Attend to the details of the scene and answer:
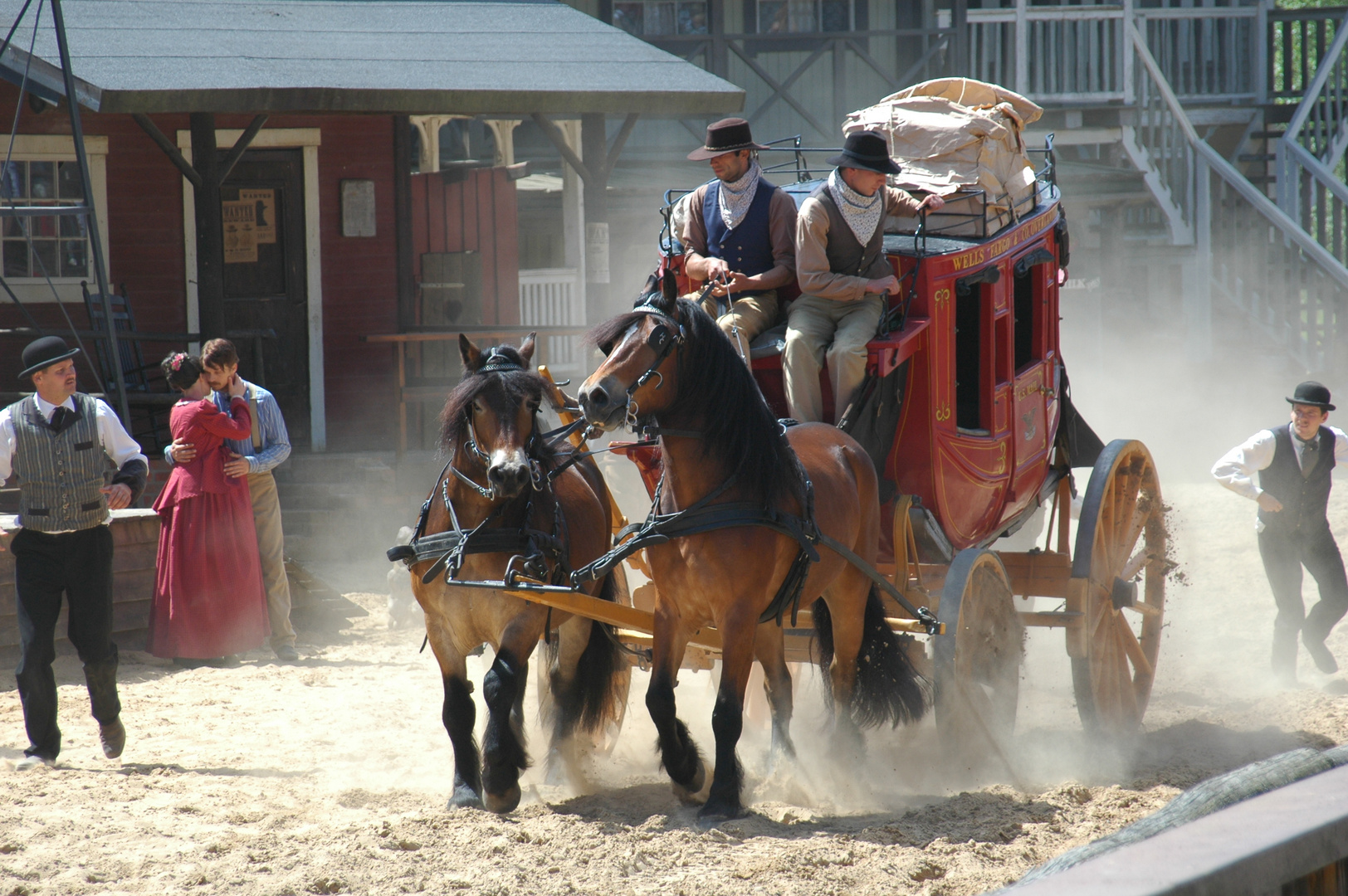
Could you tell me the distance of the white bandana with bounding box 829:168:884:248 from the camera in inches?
221

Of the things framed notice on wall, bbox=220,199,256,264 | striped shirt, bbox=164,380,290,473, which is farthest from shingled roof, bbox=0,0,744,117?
striped shirt, bbox=164,380,290,473

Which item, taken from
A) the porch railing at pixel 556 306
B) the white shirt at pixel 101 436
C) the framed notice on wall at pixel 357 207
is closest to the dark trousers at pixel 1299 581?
the white shirt at pixel 101 436

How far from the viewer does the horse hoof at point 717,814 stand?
469 centimetres

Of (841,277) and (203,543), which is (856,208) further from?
(203,543)

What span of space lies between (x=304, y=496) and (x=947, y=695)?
7276 mm

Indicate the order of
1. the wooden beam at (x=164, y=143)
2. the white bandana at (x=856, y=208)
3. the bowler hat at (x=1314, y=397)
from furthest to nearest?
the wooden beam at (x=164, y=143) → the bowler hat at (x=1314, y=397) → the white bandana at (x=856, y=208)

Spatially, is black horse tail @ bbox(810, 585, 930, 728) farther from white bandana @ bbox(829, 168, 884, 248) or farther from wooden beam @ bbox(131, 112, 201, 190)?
wooden beam @ bbox(131, 112, 201, 190)

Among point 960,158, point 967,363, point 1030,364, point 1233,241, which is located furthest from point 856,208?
point 1233,241

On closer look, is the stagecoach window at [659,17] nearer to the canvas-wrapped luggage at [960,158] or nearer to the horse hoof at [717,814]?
the canvas-wrapped luggage at [960,158]

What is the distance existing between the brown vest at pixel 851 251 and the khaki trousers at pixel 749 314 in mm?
407

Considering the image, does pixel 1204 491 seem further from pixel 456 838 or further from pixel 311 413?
pixel 456 838

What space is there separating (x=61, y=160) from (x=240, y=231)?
1632 mm

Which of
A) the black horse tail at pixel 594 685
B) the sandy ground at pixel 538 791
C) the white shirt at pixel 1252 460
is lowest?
the sandy ground at pixel 538 791

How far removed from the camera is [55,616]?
19.3 ft
